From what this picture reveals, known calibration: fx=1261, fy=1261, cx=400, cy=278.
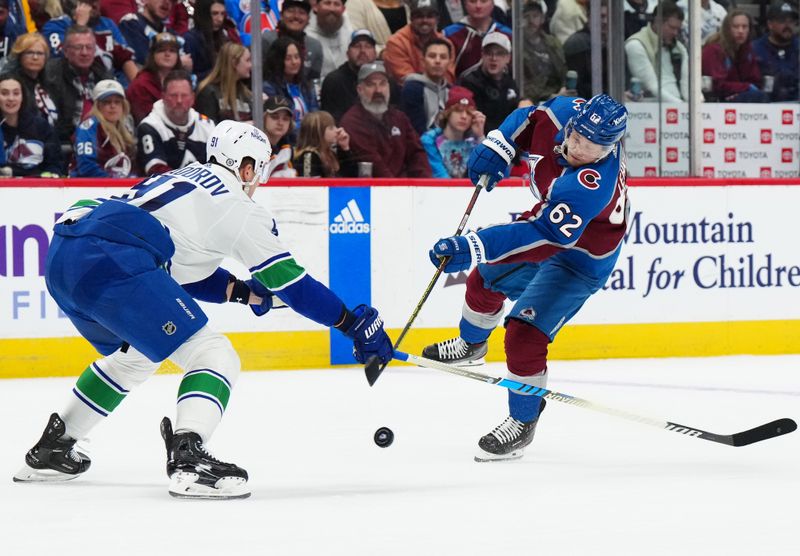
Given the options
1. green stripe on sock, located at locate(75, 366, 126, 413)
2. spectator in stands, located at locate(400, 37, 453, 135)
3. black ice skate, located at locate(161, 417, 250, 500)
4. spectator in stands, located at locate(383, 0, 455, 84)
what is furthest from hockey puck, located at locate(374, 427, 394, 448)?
spectator in stands, located at locate(383, 0, 455, 84)

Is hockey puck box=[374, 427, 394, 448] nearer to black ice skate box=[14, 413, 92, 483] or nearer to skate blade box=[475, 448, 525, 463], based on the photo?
skate blade box=[475, 448, 525, 463]

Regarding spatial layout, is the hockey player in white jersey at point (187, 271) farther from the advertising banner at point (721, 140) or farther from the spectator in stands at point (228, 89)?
the advertising banner at point (721, 140)

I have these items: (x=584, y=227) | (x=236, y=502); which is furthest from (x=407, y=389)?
(x=236, y=502)

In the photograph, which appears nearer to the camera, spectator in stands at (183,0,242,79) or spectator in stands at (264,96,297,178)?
spectator in stands at (264,96,297,178)

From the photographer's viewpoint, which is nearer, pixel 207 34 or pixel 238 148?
pixel 238 148

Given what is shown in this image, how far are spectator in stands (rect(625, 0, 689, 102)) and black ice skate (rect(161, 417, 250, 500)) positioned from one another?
4.47 meters

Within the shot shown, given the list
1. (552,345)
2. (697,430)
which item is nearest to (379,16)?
(552,345)

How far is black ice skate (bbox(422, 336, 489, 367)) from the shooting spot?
15.6 ft

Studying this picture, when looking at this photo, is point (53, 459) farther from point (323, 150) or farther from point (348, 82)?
point (348, 82)

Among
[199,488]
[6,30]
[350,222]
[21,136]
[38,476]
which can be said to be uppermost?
[6,30]

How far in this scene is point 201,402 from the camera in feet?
10.8

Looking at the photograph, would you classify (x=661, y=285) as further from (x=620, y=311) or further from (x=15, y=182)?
(x=15, y=182)

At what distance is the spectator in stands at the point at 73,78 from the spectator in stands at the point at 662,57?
2920mm

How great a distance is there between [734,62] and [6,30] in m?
4.19
